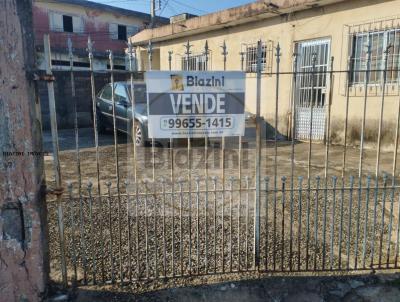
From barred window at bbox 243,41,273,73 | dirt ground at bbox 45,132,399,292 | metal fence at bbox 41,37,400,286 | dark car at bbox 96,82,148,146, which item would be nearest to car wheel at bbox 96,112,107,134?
dark car at bbox 96,82,148,146

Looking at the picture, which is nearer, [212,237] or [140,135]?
[212,237]

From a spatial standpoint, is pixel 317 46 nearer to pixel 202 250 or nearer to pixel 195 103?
pixel 195 103

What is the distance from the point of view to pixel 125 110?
312 inches

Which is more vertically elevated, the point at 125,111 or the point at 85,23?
the point at 85,23

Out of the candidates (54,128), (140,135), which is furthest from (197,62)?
(54,128)

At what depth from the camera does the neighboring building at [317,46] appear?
7156 mm

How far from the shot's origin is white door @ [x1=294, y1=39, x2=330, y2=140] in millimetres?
8445

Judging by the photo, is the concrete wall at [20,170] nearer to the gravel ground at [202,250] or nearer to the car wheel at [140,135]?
the gravel ground at [202,250]

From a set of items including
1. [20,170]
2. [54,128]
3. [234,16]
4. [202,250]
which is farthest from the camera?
[234,16]

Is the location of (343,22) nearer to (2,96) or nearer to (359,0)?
(359,0)

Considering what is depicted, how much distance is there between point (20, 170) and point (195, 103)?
1333mm

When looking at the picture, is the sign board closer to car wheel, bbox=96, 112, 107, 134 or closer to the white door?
the white door

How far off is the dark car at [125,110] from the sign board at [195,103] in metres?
3.01

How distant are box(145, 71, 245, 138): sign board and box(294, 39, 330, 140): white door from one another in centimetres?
606
